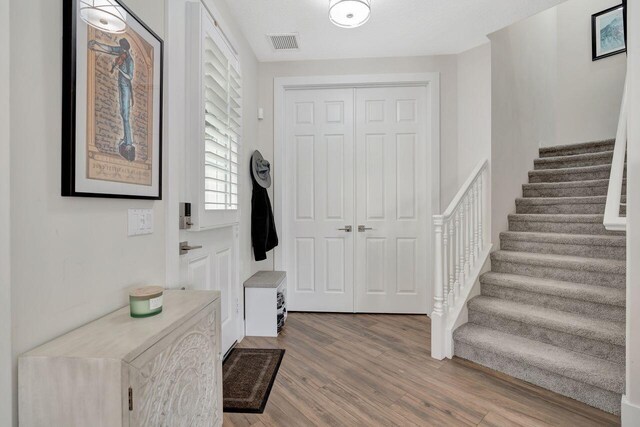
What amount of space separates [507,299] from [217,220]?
231cm

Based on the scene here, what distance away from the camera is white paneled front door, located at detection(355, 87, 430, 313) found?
307cm

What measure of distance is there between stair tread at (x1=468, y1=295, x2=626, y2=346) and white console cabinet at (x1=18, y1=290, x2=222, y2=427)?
210cm

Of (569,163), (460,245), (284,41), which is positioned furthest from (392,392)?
(569,163)

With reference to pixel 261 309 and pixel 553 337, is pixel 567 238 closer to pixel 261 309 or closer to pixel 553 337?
pixel 553 337

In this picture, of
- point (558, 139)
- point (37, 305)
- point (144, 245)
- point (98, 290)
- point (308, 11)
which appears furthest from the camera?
point (558, 139)

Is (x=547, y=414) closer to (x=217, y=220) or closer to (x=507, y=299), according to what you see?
(x=507, y=299)

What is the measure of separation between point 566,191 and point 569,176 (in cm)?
26

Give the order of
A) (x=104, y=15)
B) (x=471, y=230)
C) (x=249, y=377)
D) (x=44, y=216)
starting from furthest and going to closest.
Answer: (x=471, y=230) < (x=249, y=377) < (x=104, y=15) < (x=44, y=216)

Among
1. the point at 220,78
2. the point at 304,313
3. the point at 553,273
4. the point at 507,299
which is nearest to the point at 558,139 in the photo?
the point at 553,273

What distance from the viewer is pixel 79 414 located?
804 millimetres

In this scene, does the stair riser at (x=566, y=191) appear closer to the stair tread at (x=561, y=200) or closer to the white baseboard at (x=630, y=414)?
the stair tread at (x=561, y=200)

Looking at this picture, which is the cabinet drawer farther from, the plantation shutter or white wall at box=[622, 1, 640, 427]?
white wall at box=[622, 1, 640, 427]

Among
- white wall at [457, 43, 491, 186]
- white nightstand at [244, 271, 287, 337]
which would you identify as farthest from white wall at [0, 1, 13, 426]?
white wall at [457, 43, 491, 186]

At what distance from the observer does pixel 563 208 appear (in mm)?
2918
